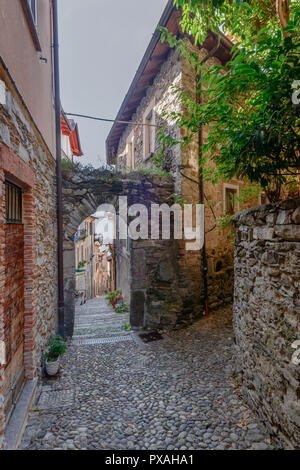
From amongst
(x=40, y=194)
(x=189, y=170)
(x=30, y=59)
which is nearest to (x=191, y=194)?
(x=189, y=170)

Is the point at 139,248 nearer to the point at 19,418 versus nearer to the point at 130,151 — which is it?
the point at 19,418

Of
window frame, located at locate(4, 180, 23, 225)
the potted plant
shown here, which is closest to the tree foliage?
window frame, located at locate(4, 180, 23, 225)

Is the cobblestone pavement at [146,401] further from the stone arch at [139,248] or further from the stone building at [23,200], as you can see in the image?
the stone arch at [139,248]

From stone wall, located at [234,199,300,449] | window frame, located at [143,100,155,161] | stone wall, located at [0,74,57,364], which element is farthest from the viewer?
window frame, located at [143,100,155,161]

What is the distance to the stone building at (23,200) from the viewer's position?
2004 millimetres

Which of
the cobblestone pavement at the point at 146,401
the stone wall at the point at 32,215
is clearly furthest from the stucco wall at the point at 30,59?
the cobblestone pavement at the point at 146,401

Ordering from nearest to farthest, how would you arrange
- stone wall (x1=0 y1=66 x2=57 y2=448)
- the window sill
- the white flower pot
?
stone wall (x1=0 y1=66 x2=57 y2=448)
the window sill
the white flower pot

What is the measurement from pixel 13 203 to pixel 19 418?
2.12 metres

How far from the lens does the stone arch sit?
15.6 feet

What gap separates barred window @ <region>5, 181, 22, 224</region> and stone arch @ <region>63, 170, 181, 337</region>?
6.40 feet

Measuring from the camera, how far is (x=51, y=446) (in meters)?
2.17

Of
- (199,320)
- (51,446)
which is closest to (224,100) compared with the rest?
(51,446)

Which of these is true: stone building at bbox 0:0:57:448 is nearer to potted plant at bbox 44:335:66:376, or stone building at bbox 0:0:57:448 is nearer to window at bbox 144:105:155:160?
potted plant at bbox 44:335:66:376
